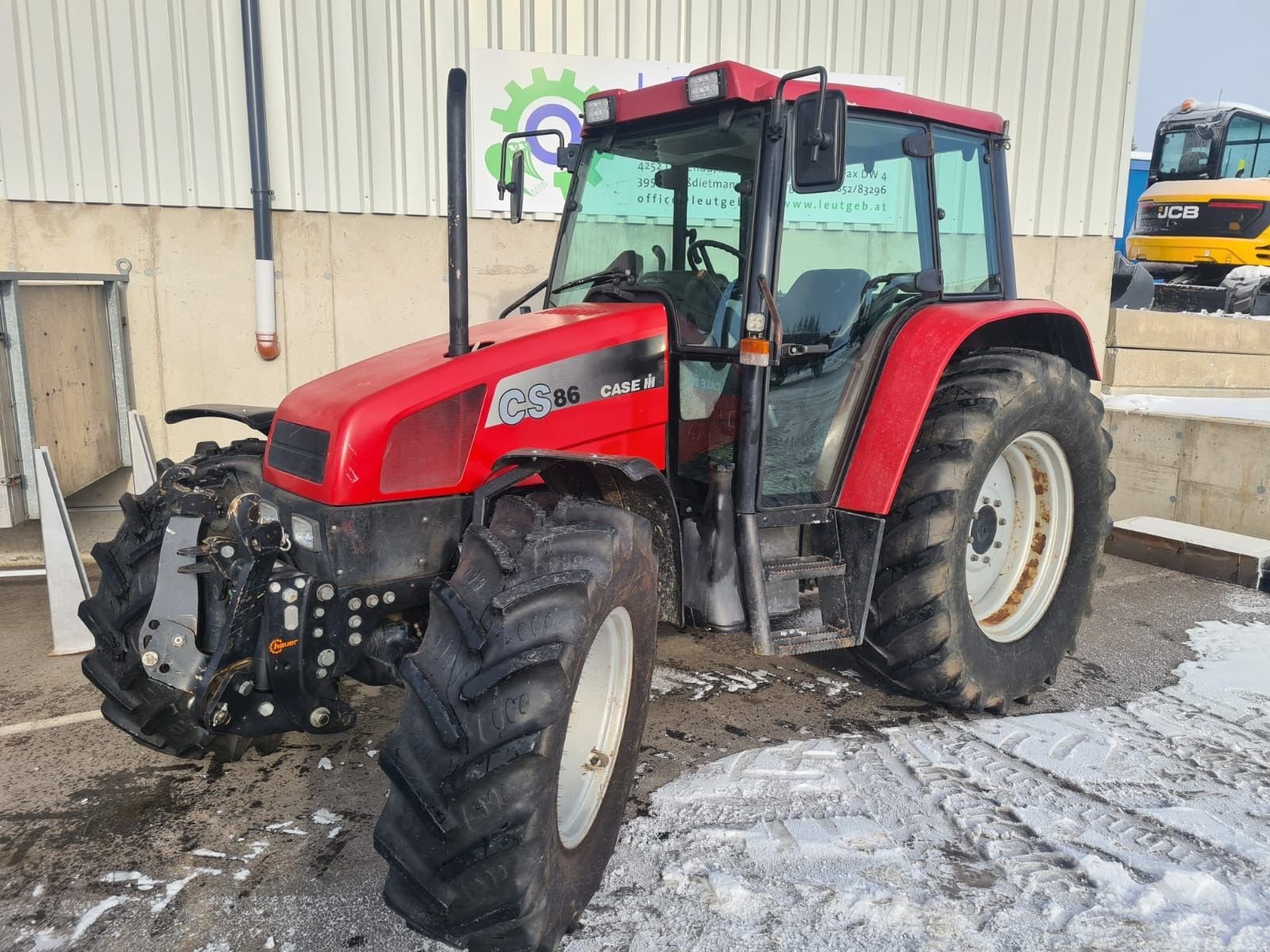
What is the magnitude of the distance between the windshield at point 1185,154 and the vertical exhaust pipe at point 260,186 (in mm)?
13363

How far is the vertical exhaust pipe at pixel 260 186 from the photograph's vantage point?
555 cm

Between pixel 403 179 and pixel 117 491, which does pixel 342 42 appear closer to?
pixel 403 179

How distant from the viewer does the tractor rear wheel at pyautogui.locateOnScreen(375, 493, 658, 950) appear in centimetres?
188

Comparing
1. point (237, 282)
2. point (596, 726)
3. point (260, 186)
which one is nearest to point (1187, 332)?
point (260, 186)

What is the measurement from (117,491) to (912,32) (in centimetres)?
594

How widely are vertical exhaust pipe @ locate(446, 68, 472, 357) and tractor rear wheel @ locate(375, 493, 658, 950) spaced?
622 mm

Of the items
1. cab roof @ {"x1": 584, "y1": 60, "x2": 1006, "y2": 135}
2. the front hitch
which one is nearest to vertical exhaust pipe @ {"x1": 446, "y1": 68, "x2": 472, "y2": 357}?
the front hitch

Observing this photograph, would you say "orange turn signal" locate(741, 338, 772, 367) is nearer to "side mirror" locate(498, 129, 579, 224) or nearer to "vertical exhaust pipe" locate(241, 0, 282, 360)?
"side mirror" locate(498, 129, 579, 224)

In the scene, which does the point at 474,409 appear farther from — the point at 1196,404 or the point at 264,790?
the point at 1196,404

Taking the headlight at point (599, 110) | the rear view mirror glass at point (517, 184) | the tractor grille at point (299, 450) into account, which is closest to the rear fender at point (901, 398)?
the headlight at point (599, 110)

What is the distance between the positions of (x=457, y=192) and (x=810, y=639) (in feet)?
5.42

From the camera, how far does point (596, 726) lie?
247 centimetres

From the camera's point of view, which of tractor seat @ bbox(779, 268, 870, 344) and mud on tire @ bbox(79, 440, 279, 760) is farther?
tractor seat @ bbox(779, 268, 870, 344)

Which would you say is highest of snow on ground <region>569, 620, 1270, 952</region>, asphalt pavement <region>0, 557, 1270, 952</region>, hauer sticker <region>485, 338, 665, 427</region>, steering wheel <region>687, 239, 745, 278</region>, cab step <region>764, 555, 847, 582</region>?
steering wheel <region>687, 239, 745, 278</region>
